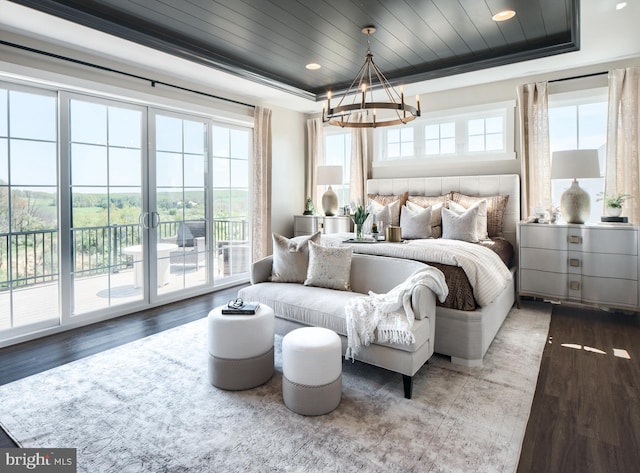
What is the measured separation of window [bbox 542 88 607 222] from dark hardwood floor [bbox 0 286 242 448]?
13.8ft

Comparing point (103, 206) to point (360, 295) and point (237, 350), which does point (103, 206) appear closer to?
point (237, 350)

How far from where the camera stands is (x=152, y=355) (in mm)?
3068

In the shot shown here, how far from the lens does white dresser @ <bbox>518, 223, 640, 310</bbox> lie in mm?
3699

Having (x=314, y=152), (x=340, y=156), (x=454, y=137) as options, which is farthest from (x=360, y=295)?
(x=314, y=152)

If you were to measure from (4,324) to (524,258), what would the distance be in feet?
16.2

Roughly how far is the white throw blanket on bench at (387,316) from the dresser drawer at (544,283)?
204 cm

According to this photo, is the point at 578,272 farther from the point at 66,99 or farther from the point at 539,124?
the point at 66,99

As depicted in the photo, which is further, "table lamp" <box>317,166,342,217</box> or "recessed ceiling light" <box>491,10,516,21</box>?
"table lamp" <box>317,166,342,217</box>

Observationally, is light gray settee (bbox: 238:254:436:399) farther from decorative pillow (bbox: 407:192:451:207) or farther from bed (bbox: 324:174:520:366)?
decorative pillow (bbox: 407:192:451:207)

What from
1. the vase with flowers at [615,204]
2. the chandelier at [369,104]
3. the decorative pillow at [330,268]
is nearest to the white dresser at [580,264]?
the vase with flowers at [615,204]

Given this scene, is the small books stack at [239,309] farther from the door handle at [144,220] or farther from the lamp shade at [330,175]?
the lamp shade at [330,175]

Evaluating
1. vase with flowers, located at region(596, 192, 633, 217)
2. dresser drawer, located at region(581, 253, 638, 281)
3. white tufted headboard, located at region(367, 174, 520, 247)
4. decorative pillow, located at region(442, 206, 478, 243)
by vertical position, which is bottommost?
dresser drawer, located at region(581, 253, 638, 281)

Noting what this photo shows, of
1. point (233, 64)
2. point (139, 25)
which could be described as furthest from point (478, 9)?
point (139, 25)

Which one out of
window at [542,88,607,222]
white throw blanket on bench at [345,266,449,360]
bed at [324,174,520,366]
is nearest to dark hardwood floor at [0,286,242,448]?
white throw blanket on bench at [345,266,449,360]
